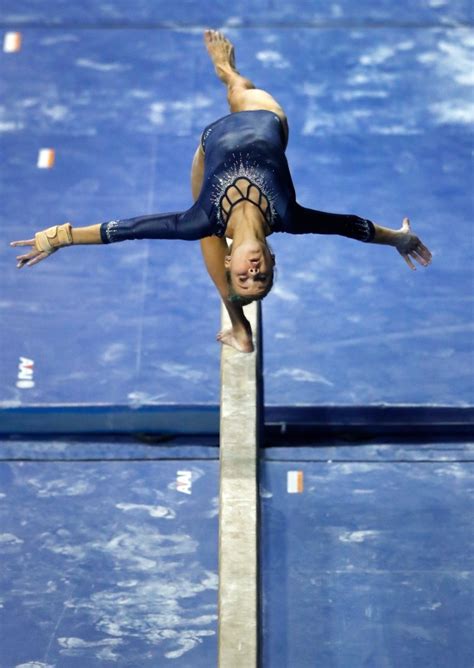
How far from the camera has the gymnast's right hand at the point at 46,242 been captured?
168 inches

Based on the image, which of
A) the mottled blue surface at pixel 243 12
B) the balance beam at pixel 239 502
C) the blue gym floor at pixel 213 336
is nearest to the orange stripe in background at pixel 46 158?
the blue gym floor at pixel 213 336

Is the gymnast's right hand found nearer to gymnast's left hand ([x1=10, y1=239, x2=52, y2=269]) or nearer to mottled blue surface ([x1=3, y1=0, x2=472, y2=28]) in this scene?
gymnast's left hand ([x1=10, y1=239, x2=52, y2=269])

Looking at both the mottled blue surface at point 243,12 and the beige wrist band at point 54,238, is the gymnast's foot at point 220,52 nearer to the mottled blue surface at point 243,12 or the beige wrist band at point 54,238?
→ the beige wrist band at point 54,238

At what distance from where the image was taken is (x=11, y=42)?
7.05 metres

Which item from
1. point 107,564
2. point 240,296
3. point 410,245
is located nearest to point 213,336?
point 107,564

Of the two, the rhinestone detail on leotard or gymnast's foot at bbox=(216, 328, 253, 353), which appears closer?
the rhinestone detail on leotard

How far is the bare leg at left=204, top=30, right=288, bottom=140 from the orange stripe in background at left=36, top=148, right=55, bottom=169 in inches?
61.4

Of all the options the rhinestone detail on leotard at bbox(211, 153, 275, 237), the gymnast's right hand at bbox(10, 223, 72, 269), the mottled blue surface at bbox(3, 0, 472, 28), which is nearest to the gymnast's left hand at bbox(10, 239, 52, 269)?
the gymnast's right hand at bbox(10, 223, 72, 269)

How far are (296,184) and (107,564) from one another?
2322mm

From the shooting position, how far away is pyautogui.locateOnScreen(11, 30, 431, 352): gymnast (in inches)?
158

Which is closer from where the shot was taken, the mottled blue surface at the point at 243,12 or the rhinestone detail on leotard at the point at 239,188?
the rhinestone detail on leotard at the point at 239,188

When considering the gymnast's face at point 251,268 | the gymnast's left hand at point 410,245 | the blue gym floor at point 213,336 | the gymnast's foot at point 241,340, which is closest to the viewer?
the gymnast's face at point 251,268

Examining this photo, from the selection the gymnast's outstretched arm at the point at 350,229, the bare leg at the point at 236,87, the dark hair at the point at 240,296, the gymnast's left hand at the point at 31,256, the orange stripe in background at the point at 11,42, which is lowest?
the dark hair at the point at 240,296

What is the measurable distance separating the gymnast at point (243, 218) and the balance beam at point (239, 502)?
53 centimetres
